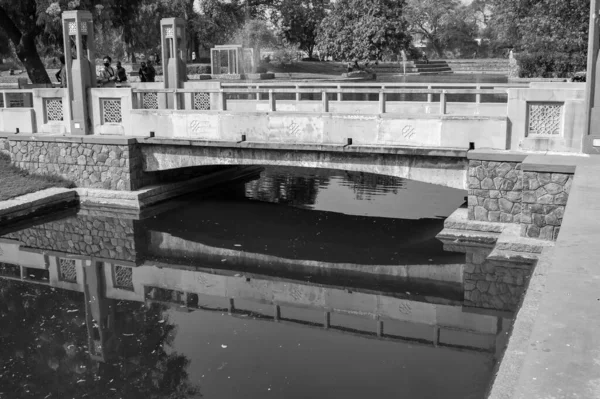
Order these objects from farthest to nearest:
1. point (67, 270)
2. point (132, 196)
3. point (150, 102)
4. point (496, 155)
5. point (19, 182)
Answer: point (150, 102) < point (19, 182) < point (132, 196) < point (496, 155) < point (67, 270)

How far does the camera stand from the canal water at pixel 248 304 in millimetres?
7941

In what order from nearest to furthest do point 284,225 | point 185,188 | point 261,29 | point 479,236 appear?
point 479,236 → point 284,225 → point 185,188 → point 261,29

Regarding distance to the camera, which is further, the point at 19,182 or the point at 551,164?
the point at 19,182

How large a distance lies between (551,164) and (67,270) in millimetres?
8385

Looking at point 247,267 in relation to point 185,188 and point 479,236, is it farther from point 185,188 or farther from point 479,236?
point 185,188

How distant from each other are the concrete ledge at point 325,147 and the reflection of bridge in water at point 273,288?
2062 millimetres

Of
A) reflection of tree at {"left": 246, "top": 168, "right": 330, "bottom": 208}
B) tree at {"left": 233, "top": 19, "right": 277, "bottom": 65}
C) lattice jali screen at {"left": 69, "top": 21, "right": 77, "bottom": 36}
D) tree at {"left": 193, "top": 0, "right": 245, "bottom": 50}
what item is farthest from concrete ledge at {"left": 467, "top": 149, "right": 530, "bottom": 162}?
tree at {"left": 233, "top": 19, "right": 277, "bottom": 65}

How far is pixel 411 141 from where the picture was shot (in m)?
13.5

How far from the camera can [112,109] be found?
16.7m

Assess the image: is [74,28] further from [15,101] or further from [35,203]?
[15,101]

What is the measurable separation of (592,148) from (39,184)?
1209 centimetres

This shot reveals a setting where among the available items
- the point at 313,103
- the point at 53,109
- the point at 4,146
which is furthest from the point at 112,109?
the point at 313,103

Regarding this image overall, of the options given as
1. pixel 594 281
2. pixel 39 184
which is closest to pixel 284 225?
pixel 39 184

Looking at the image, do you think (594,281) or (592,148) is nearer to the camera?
(594,281)
